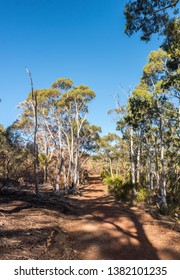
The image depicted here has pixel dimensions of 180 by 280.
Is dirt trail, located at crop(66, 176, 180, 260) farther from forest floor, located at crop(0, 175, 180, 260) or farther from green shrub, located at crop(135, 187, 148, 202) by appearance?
green shrub, located at crop(135, 187, 148, 202)

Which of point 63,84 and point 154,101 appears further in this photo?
point 63,84

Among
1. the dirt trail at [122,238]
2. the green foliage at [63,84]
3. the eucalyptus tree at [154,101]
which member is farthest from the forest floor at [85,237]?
the green foliage at [63,84]

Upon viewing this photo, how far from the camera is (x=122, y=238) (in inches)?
320

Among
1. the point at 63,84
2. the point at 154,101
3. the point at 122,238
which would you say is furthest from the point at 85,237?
the point at 63,84

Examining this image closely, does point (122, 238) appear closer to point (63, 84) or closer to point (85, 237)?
point (85, 237)

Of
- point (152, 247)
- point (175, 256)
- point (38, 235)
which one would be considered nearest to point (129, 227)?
point (152, 247)

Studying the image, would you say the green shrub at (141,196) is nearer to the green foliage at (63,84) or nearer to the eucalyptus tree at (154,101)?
the eucalyptus tree at (154,101)

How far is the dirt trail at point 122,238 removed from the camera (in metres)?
6.81

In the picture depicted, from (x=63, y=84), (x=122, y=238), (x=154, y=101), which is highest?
(x=63, y=84)

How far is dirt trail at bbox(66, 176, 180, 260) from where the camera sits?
6.81 m

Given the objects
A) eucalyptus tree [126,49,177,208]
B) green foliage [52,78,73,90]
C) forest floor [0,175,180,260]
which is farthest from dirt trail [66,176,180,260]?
→ green foliage [52,78,73,90]

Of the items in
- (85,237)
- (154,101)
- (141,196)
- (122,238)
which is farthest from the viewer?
(141,196)

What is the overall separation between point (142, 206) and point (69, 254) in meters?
9.96
